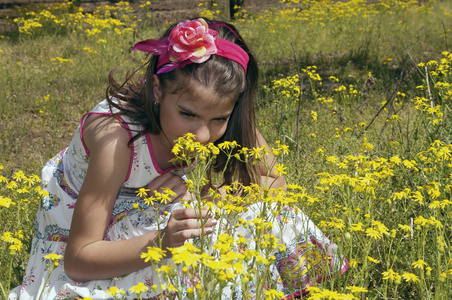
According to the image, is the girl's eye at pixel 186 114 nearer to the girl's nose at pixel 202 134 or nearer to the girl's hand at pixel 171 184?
the girl's nose at pixel 202 134

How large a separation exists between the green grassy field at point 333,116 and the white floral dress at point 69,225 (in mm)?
108

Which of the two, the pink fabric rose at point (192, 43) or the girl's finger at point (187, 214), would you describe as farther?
the pink fabric rose at point (192, 43)

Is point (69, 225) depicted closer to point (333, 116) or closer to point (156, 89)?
point (156, 89)

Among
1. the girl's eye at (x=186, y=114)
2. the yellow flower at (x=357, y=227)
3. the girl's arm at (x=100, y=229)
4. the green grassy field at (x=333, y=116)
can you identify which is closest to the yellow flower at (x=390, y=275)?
the green grassy field at (x=333, y=116)

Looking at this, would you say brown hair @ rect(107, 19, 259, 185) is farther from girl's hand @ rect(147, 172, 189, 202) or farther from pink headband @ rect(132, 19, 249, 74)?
girl's hand @ rect(147, 172, 189, 202)

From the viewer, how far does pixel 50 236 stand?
2.33 m

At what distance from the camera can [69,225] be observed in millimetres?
2316

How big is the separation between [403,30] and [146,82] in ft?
18.8

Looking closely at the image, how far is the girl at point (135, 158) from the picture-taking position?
205cm

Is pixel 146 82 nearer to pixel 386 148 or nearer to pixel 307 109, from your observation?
pixel 386 148

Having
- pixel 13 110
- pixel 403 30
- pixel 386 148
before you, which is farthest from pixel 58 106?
pixel 403 30

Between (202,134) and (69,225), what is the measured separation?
74 cm

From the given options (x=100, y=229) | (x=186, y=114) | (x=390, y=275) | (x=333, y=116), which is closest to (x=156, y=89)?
(x=186, y=114)

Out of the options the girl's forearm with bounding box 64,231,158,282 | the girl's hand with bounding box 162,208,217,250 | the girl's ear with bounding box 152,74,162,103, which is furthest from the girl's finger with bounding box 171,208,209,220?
the girl's ear with bounding box 152,74,162,103
